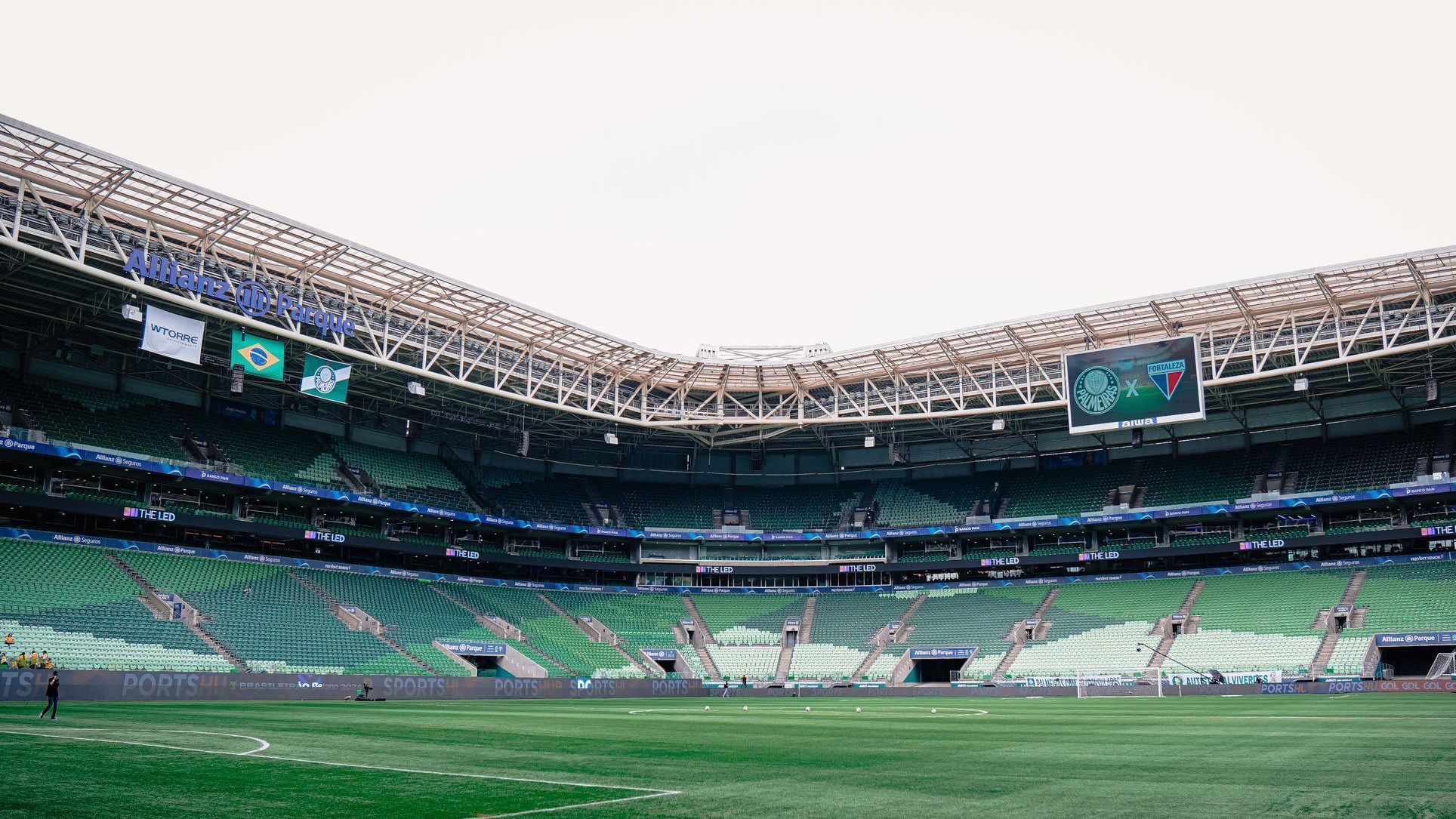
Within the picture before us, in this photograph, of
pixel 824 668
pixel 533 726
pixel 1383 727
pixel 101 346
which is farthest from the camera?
pixel 824 668

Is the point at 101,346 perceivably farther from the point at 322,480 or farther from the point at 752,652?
the point at 752,652

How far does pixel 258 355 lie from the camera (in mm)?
41219

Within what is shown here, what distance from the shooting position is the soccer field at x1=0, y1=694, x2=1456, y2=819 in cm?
998

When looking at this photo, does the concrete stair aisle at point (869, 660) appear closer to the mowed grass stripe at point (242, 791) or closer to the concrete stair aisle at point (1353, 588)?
the concrete stair aisle at point (1353, 588)

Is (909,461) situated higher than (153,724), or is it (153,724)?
(909,461)

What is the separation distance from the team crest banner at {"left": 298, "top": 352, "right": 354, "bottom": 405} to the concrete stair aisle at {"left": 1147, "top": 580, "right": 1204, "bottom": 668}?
1573 inches

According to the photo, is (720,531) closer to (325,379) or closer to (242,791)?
(325,379)

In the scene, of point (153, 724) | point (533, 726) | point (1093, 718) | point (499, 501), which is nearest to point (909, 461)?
point (499, 501)

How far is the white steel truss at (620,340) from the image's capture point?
118ft

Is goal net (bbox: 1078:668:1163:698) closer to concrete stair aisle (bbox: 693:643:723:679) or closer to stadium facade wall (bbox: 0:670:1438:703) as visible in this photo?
stadium facade wall (bbox: 0:670:1438:703)

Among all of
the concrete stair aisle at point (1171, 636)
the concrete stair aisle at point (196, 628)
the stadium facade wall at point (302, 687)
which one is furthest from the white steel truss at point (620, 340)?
the stadium facade wall at point (302, 687)

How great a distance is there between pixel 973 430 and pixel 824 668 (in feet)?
58.7

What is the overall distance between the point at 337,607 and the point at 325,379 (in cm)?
1416

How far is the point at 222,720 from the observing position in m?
24.0
